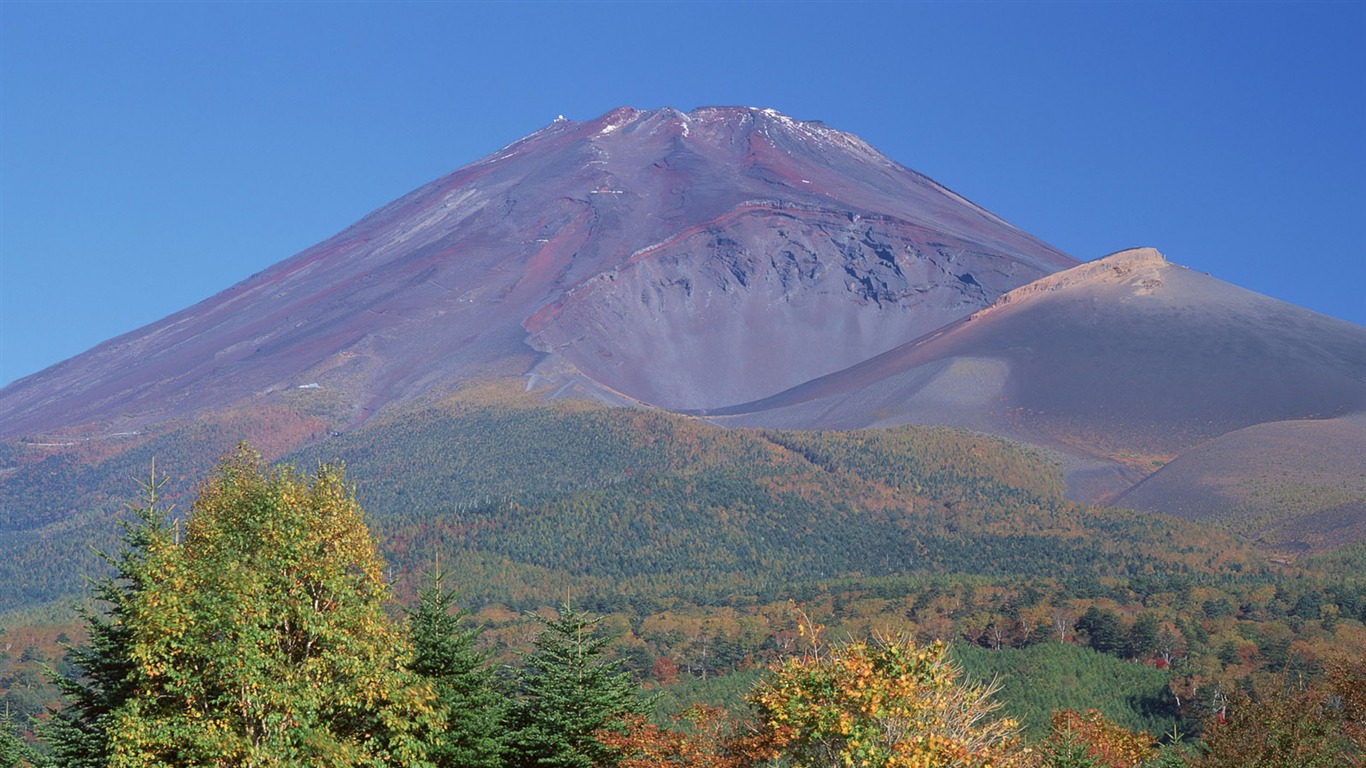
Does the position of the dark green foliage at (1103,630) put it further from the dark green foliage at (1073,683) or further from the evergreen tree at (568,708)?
the evergreen tree at (568,708)

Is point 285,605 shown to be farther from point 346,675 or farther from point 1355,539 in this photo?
point 1355,539

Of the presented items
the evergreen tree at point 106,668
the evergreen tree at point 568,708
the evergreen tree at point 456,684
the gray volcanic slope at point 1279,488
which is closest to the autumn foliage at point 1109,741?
the evergreen tree at point 568,708

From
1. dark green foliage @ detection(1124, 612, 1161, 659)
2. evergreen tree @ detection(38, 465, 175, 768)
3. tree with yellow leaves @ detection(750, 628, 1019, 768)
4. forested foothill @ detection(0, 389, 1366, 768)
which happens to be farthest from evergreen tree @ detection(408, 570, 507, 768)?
dark green foliage @ detection(1124, 612, 1161, 659)

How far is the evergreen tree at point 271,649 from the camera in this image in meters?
27.0

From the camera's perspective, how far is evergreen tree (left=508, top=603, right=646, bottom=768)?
116 feet

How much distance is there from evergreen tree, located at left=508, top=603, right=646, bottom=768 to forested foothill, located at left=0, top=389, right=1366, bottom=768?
0.07m

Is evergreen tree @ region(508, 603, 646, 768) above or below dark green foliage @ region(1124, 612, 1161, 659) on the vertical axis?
above

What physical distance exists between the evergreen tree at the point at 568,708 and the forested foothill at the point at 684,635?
0.25 feet

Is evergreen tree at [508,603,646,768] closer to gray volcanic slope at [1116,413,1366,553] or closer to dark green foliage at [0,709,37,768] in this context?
dark green foliage at [0,709,37,768]

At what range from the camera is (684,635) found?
123 meters

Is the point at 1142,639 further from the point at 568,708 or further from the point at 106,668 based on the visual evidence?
the point at 106,668

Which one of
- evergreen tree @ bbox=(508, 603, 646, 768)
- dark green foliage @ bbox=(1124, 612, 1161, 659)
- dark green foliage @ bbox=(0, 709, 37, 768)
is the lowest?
dark green foliage @ bbox=(1124, 612, 1161, 659)

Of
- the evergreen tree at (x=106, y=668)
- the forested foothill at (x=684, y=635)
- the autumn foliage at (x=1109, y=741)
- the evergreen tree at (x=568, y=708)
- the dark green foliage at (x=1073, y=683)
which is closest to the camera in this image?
the forested foothill at (x=684, y=635)

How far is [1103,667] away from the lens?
105 meters
